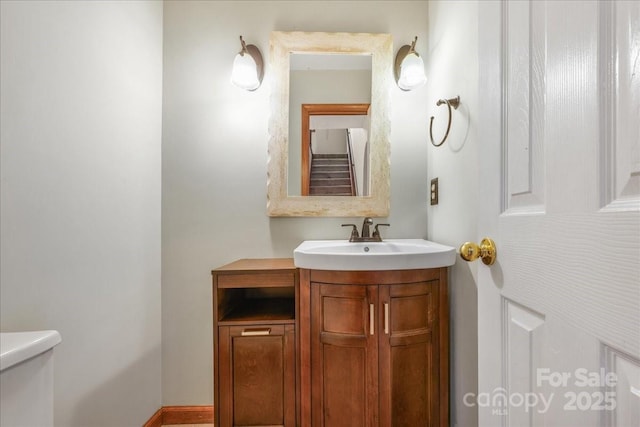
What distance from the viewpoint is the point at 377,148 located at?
1.56 metres

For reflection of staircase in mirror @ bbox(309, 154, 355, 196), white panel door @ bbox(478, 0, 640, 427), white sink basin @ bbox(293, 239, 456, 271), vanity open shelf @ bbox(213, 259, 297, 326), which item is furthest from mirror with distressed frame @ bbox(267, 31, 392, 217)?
white panel door @ bbox(478, 0, 640, 427)

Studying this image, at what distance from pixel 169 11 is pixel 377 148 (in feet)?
4.48

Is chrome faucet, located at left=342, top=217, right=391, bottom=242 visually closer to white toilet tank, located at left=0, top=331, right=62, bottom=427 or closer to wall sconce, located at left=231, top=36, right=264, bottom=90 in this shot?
wall sconce, located at left=231, top=36, right=264, bottom=90

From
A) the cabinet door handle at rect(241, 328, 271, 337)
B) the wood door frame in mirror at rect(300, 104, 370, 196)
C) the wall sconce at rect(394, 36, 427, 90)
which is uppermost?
the wall sconce at rect(394, 36, 427, 90)

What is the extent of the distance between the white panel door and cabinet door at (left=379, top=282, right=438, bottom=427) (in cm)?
39

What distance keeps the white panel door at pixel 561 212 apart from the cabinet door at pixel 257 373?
755 millimetres

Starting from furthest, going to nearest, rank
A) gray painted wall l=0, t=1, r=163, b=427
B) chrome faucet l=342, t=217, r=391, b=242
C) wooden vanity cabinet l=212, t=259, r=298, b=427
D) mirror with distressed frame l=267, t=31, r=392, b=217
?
mirror with distressed frame l=267, t=31, r=392, b=217, chrome faucet l=342, t=217, r=391, b=242, wooden vanity cabinet l=212, t=259, r=298, b=427, gray painted wall l=0, t=1, r=163, b=427

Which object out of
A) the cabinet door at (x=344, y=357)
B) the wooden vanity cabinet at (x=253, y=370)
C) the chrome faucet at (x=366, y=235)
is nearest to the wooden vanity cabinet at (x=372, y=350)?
the cabinet door at (x=344, y=357)

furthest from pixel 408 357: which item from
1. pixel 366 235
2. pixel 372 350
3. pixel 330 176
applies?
pixel 330 176

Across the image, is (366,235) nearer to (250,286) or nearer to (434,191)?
(434,191)

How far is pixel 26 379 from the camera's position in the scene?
59cm

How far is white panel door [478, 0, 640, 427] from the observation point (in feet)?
1.18

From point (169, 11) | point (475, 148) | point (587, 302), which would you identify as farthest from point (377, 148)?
point (169, 11)

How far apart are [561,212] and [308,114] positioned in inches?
51.1
